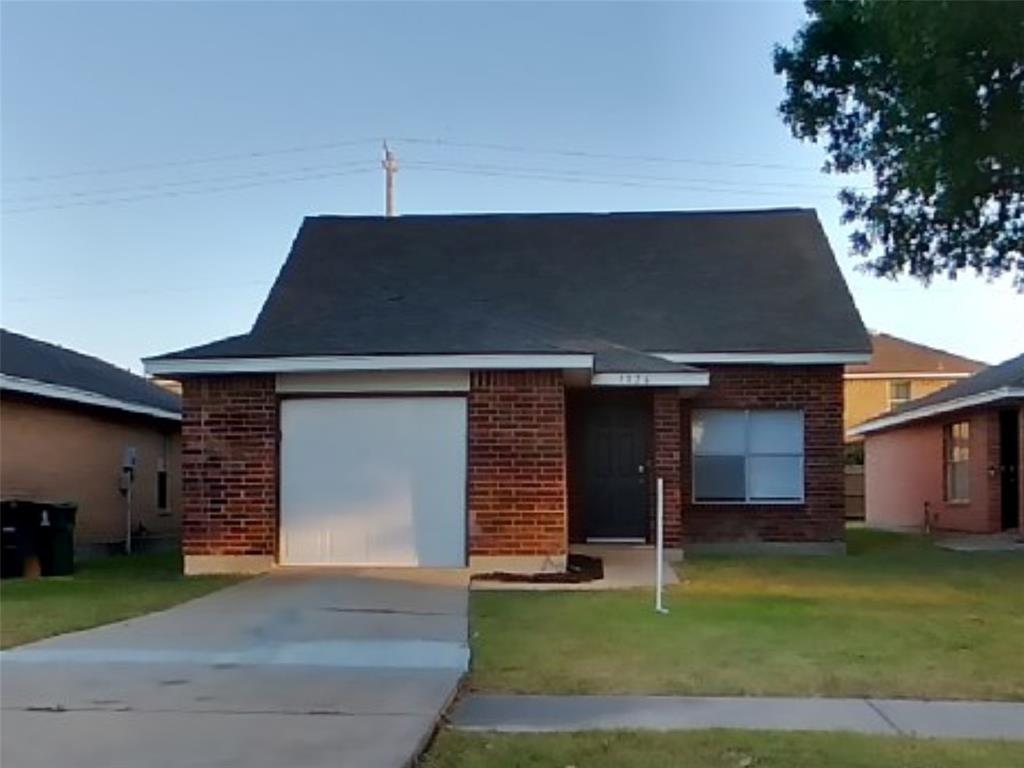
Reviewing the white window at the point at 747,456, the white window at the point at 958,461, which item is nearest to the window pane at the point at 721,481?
the white window at the point at 747,456

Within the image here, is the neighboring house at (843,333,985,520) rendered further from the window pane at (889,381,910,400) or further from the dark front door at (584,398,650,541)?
the dark front door at (584,398,650,541)

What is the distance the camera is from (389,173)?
36.0 metres

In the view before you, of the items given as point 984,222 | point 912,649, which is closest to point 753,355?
point 984,222

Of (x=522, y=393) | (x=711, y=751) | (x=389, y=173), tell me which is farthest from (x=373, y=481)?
(x=389, y=173)

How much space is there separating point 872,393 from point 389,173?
62.2ft

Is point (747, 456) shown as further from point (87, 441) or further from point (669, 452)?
point (87, 441)

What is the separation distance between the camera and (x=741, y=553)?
60.4 ft

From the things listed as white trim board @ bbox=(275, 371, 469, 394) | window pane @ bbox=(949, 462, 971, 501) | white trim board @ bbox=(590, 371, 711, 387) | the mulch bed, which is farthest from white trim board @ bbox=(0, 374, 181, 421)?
window pane @ bbox=(949, 462, 971, 501)

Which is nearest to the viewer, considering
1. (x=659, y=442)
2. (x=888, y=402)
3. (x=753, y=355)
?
(x=659, y=442)

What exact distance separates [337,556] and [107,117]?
8302 millimetres

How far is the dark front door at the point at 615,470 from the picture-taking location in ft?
61.4

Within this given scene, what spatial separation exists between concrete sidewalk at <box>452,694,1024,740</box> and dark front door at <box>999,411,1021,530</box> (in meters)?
16.9

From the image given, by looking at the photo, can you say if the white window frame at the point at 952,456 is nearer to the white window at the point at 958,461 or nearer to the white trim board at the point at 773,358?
the white window at the point at 958,461

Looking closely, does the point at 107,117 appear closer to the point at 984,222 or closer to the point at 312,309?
the point at 312,309
